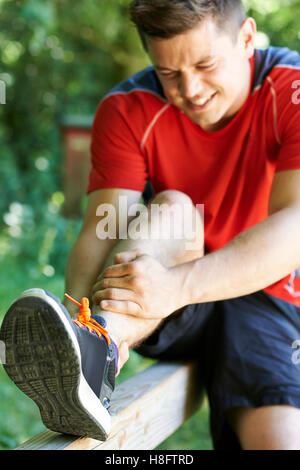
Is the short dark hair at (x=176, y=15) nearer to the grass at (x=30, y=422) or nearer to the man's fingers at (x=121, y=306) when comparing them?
the man's fingers at (x=121, y=306)

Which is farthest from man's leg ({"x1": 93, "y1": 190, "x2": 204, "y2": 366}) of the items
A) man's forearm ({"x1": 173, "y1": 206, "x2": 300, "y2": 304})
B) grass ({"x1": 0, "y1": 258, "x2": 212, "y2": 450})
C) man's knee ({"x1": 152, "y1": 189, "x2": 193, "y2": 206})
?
grass ({"x1": 0, "y1": 258, "x2": 212, "y2": 450})

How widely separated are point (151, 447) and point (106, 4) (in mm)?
4948

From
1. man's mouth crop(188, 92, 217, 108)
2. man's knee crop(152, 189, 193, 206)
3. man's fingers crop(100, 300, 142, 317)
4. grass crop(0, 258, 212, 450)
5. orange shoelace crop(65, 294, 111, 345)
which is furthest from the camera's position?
grass crop(0, 258, 212, 450)

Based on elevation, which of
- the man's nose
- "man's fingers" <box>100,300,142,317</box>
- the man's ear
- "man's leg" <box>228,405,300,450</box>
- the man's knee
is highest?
the man's ear

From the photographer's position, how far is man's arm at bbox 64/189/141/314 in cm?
154

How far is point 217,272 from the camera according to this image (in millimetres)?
1343

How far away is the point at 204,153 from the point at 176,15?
423mm

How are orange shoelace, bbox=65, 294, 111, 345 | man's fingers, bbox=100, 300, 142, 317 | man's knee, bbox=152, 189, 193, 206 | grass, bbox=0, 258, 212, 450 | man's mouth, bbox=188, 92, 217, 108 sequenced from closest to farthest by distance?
orange shoelace, bbox=65, 294, 111, 345 → man's fingers, bbox=100, 300, 142, 317 → man's knee, bbox=152, 189, 193, 206 → man's mouth, bbox=188, 92, 217, 108 → grass, bbox=0, 258, 212, 450

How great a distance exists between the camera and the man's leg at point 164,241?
4.42 feet

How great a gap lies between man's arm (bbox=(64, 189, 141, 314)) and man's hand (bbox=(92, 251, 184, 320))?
16cm

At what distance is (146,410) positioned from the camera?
147 centimetres

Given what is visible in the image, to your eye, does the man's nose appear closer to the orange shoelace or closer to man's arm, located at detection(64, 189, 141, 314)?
man's arm, located at detection(64, 189, 141, 314)
